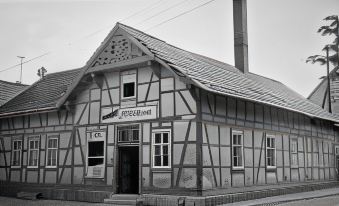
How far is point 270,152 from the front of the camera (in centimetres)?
2000

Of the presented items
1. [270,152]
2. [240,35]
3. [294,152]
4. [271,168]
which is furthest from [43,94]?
[294,152]

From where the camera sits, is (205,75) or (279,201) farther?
(205,75)

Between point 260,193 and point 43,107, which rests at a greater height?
point 43,107

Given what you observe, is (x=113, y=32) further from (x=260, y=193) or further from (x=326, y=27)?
(x=326, y=27)

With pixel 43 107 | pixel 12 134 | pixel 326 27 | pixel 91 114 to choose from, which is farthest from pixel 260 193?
pixel 326 27

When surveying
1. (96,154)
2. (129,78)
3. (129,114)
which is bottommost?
(96,154)

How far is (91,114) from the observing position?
62.3ft

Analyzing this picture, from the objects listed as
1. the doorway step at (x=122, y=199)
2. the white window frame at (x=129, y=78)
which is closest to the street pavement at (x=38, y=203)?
the doorway step at (x=122, y=199)

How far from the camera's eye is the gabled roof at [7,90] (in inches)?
1059

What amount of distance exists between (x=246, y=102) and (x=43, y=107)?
963 centimetres

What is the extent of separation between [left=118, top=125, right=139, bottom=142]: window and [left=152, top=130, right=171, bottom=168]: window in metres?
1.05

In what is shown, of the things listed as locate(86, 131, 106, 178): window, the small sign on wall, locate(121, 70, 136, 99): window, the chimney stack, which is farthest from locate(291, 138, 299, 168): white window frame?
locate(86, 131, 106, 178): window

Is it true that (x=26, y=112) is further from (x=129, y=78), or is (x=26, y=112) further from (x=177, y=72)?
(x=177, y=72)

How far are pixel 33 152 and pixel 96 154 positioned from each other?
4.74 m
